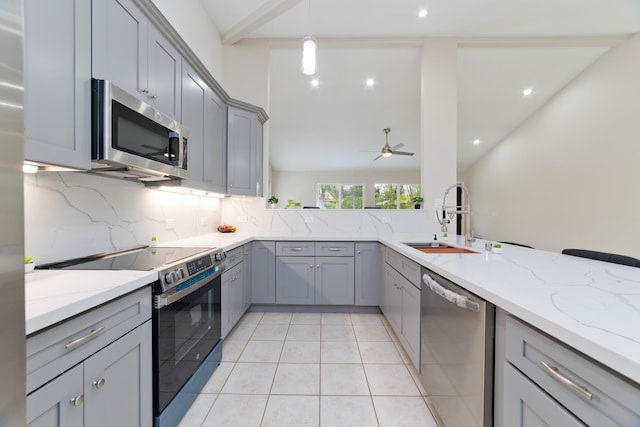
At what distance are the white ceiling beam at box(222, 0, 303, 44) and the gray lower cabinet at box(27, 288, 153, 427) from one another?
308cm

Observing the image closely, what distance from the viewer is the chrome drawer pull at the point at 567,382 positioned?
0.60 m

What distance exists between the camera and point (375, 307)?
3049 mm

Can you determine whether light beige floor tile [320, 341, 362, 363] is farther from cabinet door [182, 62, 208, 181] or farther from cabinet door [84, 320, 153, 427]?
cabinet door [182, 62, 208, 181]

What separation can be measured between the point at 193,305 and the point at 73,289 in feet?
2.39

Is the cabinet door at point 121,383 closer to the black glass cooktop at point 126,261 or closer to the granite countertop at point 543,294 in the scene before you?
the granite countertop at point 543,294

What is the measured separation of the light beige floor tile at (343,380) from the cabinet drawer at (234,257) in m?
1.13

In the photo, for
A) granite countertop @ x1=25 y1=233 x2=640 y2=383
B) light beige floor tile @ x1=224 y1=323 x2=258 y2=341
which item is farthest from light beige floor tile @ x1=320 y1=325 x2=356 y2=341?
granite countertop @ x1=25 y1=233 x2=640 y2=383

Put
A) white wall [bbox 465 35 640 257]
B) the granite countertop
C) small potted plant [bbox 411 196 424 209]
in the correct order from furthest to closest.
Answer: white wall [bbox 465 35 640 257]
small potted plant [bbox 411 196 424 209]
the granite countertop

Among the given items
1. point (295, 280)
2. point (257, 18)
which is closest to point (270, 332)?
point (295, 280)

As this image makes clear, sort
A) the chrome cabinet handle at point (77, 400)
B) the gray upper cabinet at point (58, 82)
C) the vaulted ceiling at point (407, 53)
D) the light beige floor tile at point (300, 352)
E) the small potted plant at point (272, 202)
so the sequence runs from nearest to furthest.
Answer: the chrome cabinet handle at point (77, 400) → the gray upper cabinet at point (58, 82) → the light beige floor tile at point (300, 352) → the vaulted ceiling at point (407, 53) → the small potted plant at point (272, 202)

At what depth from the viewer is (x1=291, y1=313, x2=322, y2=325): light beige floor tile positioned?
2.76 metres

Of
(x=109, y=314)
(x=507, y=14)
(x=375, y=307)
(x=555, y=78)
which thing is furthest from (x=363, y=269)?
(x=555, y=78)

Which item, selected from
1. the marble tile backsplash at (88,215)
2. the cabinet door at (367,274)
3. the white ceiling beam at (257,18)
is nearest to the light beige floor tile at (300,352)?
the cabinet door at (367,274)

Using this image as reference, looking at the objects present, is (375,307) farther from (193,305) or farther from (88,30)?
(88,30)
